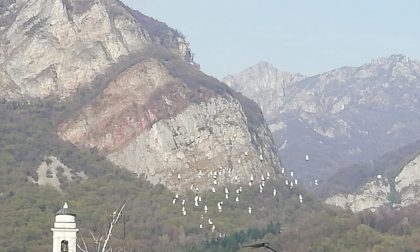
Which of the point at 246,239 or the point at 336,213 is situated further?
the point at 336,213

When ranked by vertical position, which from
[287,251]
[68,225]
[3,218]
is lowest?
[68,225]

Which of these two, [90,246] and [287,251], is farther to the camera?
[287,251]

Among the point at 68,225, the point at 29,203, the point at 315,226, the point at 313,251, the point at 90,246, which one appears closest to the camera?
the point at 68,225

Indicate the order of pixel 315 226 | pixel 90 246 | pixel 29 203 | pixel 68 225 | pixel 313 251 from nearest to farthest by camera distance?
1. pixel 68 225
2. pixel 90 246
3. pixel 313 251
4. pixel 315 226
5. pixel 29 203

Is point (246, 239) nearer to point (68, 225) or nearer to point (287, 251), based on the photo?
point (287, 251)

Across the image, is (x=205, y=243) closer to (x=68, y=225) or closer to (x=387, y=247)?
(x=387, y=247)

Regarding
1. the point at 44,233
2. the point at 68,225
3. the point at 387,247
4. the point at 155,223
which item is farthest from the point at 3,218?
the point at 68,225

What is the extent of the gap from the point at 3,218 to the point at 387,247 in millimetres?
70081

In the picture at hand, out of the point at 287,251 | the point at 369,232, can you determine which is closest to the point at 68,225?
the point at 287,251

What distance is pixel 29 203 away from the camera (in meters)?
196

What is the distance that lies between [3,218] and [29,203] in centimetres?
1558

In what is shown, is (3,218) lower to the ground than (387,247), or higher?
higher

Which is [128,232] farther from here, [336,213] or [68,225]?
[68,225]

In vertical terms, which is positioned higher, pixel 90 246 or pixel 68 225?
pixel 90 246
